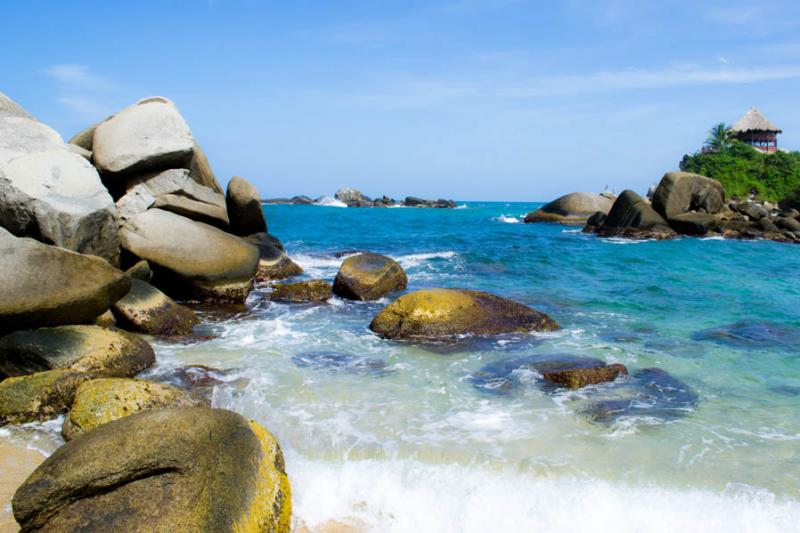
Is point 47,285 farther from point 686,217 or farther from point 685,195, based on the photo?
point 685,195

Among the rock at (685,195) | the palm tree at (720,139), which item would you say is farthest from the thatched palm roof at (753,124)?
the rock at (685,195)

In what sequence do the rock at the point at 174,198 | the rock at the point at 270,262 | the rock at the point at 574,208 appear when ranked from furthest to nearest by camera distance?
the rock at the point at 574,208, the rock at the point at 270,262, the rock at the point at 174,198

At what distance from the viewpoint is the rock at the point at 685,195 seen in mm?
28281

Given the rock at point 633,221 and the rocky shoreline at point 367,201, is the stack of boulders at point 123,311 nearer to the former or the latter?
the rock at point 633,221

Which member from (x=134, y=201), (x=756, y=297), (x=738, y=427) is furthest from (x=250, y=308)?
(x=756, y=297)

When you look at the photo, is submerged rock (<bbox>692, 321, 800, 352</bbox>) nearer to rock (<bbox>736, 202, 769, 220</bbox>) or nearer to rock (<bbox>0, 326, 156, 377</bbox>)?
rock (<bbox>0, 326, 156, 377</bbox>)

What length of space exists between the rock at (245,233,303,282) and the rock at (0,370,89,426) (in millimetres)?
7923

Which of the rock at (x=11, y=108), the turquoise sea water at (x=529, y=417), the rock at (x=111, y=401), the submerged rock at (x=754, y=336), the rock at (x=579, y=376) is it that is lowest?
the turquoise sea water at (x=529, y=417)

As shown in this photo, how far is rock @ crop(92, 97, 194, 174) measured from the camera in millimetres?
11547

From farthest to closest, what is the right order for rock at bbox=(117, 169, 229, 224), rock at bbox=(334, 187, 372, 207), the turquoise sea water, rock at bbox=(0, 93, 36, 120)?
1. rock at bbox=(334, 187, 372, 207)
2. rock at bbox=(117, 169, 229, 224)
3. rock at bbox=(0, 93, 36, 120)
4. the turquoise sea water

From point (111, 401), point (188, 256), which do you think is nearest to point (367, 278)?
point (188, 256)

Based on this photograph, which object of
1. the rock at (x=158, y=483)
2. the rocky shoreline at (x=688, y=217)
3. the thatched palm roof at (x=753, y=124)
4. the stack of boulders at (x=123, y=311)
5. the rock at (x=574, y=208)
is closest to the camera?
the rock at (x=158, y=483)

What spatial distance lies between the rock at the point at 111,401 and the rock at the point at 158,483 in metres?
1.21

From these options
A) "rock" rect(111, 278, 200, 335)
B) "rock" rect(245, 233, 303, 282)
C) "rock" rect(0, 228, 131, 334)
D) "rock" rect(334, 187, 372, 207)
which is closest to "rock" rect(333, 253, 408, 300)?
"rock" rect(245, 233, 303, 282)
